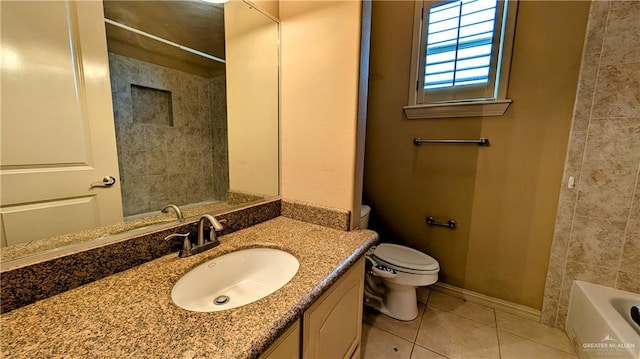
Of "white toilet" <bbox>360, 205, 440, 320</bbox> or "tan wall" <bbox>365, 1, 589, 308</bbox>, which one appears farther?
"white toilet" <bbox>360, 205, 440, 320</bbox>

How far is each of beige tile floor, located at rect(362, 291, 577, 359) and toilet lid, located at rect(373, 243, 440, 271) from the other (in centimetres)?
39

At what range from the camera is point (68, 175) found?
2.70 feet

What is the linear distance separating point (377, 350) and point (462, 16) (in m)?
2.21

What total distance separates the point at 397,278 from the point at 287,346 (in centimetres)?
115

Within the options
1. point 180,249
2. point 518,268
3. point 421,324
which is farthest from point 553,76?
point 180,249

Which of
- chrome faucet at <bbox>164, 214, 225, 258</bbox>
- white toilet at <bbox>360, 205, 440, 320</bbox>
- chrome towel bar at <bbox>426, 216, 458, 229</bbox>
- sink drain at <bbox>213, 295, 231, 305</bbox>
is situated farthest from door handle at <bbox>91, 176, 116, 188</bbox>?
chrome towel bar at <bbox>426, 216, 458, 229</bbox>

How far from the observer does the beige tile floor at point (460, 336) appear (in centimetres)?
138

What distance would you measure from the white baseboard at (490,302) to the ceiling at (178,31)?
2.21 meters

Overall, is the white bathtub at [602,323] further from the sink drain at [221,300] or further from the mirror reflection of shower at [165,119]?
the mirror reflection of shower at [165,119]

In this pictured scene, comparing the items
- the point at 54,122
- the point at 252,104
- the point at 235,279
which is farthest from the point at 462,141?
the point at 54,122

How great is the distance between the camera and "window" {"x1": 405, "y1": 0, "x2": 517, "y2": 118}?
1.55 m

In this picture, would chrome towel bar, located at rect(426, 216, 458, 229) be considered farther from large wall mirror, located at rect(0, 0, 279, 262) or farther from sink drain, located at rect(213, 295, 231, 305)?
sink drain, located at rect(213, 295, 231, 305)

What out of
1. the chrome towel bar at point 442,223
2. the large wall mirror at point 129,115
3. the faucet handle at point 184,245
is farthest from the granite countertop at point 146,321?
the chrome towel bar at point 442,223

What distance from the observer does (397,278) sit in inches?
62.4
